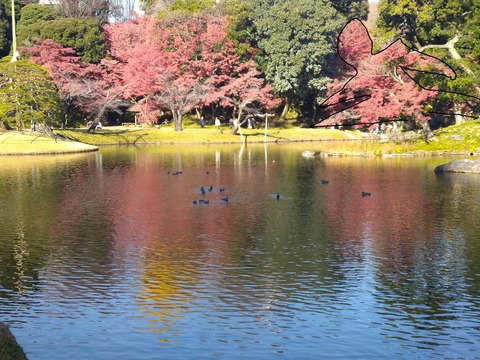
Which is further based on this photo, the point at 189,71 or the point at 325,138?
the point at 325,138

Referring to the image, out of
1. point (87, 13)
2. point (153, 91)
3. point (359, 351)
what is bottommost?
point (359, 351)

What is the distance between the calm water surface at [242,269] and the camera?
782 inches

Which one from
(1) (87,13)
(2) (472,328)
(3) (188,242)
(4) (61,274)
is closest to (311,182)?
(3) (188,242)

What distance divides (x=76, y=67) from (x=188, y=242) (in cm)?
6809

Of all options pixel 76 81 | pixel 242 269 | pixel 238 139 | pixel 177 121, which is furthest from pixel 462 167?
pixel 76 81

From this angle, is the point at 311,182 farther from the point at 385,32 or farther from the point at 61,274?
the point at 385,32

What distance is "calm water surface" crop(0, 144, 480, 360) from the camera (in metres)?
19.9

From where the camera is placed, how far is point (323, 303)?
23.0 metres

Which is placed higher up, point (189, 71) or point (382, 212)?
point (189, 71)

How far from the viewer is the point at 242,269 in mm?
27266

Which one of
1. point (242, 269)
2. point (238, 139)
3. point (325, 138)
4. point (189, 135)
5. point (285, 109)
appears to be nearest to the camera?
point (242, 269)

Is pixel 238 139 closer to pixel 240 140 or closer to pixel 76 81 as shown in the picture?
pixel 240 140

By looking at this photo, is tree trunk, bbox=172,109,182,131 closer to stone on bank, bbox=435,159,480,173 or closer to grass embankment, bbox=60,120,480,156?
grass embankment, bbox=60,120,480,156

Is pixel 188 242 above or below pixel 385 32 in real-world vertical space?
below
